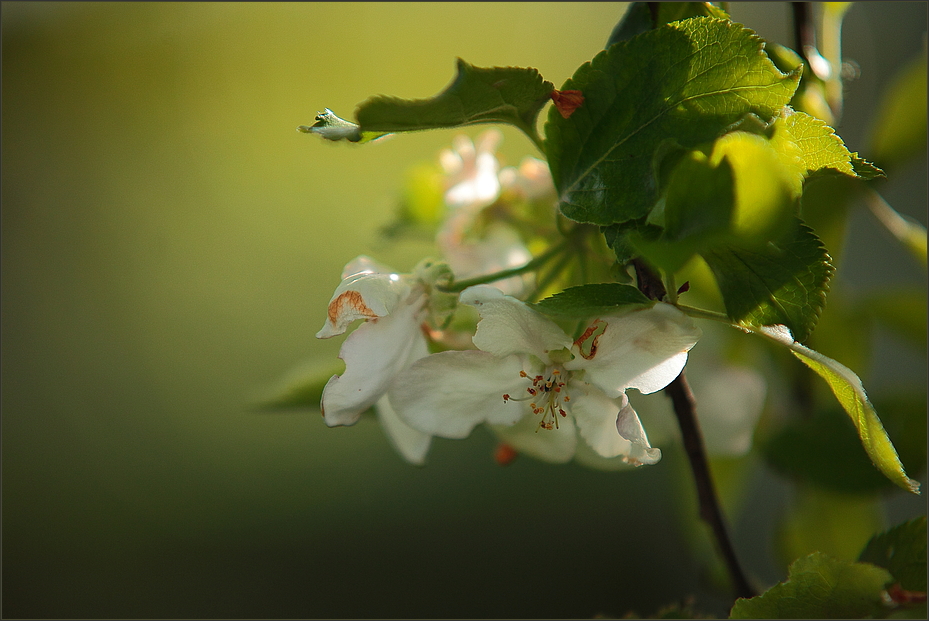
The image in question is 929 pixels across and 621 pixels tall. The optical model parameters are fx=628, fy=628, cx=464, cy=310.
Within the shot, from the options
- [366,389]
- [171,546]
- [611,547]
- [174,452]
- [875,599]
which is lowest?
[611,547]

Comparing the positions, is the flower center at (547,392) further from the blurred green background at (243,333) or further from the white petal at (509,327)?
the blurred green background at (243,333)

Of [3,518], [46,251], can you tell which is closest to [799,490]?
[3,518]

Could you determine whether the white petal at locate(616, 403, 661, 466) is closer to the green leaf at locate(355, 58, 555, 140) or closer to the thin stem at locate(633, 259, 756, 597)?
the thin stem at locate(633, 259, 756, 597)

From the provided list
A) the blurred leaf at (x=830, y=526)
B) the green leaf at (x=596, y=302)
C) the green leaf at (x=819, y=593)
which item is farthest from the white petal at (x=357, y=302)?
the blurred leaf at (x=830, y=526)

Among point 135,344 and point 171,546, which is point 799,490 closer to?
point 171,546

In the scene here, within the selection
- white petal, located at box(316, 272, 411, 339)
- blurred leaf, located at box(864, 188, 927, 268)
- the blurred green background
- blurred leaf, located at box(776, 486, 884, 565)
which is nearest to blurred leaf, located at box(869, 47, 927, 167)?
blurred leaf, located at box(864, 188, 927, 268)

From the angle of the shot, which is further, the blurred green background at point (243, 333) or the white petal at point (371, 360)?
the blurred green background at point (243, 333)
